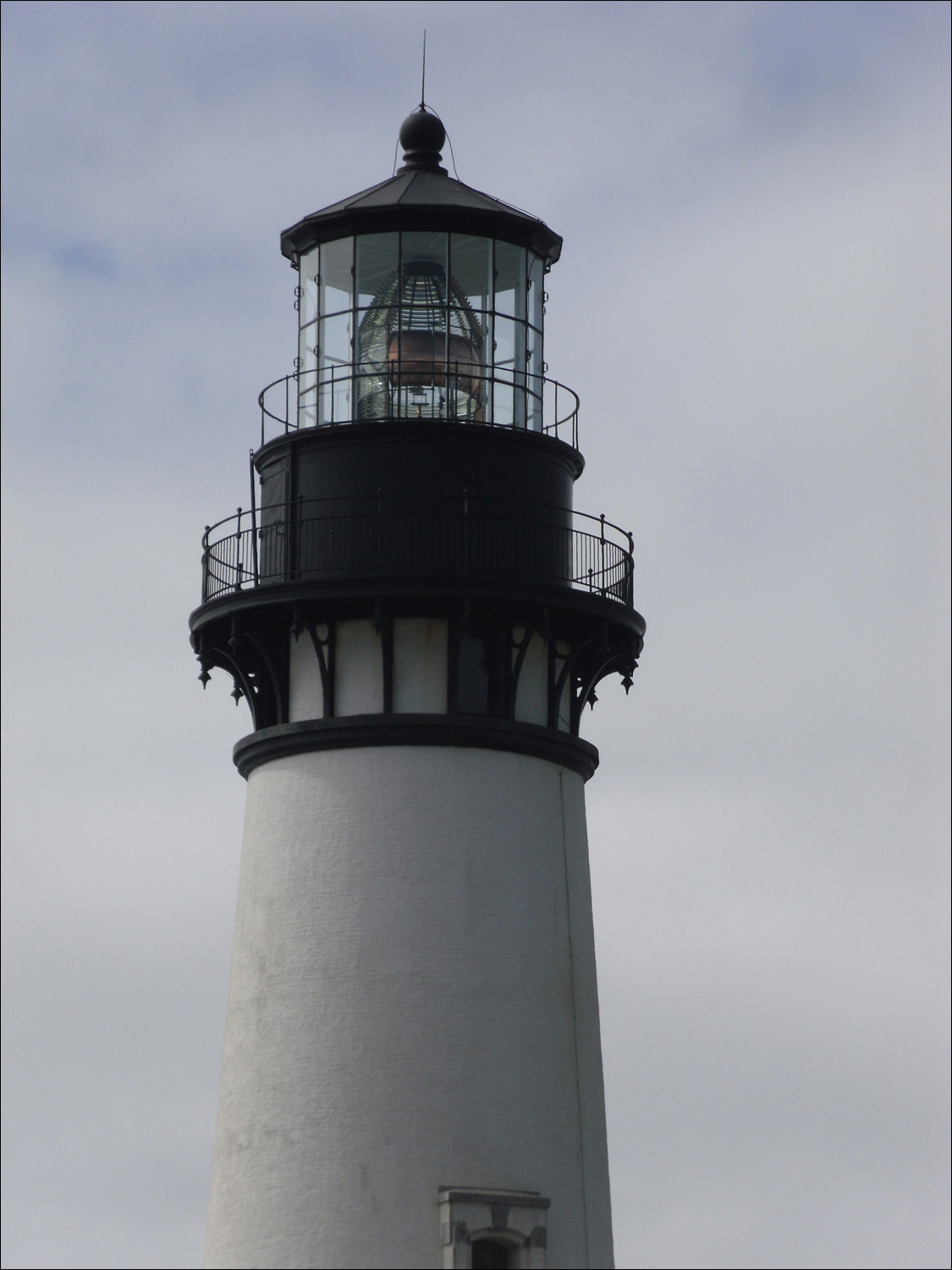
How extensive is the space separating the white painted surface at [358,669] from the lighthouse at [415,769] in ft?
0.09

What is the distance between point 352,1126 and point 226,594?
5.86m

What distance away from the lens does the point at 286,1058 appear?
31031mm

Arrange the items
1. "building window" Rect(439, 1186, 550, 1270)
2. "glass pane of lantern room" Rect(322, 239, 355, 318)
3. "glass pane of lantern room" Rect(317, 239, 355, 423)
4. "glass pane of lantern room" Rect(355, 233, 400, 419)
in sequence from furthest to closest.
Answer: "glass pane of lantern room" Rect(322, 239, 355, 318) < "glass pane of lantern room" Rect(317, 239, 355, 423) < "glass pane of lantern room" Rect(355, 233, 400, 419) < "building window" Rect(439, 1186, 550, 1270)

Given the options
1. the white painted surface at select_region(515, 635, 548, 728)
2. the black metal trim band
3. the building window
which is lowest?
the building window

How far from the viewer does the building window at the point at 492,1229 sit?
98.3 feet

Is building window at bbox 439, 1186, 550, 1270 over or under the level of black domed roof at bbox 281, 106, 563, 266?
under

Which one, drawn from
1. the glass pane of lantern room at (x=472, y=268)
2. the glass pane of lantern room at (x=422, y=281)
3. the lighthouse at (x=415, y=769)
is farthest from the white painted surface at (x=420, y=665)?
the glass pane of lantern room at (x=472, y=268)

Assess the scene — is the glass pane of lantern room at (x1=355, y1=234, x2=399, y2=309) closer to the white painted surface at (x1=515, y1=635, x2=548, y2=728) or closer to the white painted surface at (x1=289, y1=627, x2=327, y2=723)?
the white painted surface at (x1=289, y1=627, x2=327, y2=723)

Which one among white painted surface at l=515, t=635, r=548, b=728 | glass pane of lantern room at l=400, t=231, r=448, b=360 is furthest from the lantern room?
white painted surface at l=515, t=635, r=548, b=728

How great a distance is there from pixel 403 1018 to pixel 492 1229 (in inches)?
87.7

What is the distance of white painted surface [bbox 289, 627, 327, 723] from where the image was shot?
32.2 metres

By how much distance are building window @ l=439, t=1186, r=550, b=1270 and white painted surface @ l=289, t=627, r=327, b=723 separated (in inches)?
206

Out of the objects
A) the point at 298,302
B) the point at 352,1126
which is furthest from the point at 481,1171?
the point at 298,302

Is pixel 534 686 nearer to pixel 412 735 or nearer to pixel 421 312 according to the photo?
pixel 412 735
